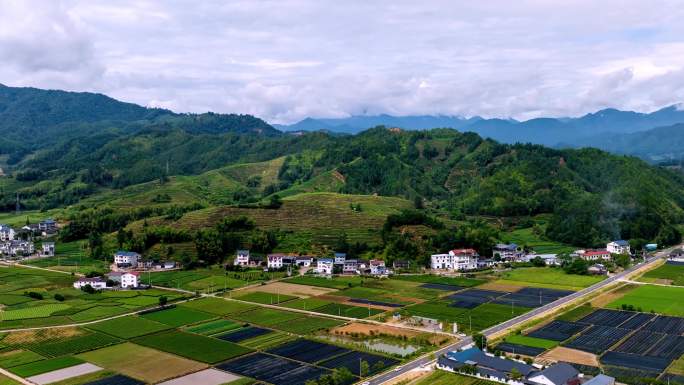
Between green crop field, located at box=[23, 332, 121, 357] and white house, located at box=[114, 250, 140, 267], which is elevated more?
white house, located at box=[114, 250, 140, 267]

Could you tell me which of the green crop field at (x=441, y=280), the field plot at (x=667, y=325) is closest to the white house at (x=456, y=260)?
the green crop field at (x=441, y=280)

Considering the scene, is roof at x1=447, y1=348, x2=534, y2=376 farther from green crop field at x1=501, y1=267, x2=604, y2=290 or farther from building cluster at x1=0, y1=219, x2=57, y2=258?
building cluster at x1=0, y1=219, x2=57, y2=258

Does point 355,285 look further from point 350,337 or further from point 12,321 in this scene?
point 12,321

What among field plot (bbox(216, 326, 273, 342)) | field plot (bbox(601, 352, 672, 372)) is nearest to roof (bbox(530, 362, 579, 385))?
field plot (bbox(601, 352, 672, 372))

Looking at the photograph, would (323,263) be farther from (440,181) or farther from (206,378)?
(440,181)

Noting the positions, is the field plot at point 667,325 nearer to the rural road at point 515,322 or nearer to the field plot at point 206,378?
the rural road at point 515,322

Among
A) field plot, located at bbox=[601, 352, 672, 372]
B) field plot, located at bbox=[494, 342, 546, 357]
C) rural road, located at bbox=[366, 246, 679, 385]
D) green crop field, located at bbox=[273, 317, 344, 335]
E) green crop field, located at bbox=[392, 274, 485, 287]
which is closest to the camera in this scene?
rural road, located at bbox=[366, 246, 679, 385]

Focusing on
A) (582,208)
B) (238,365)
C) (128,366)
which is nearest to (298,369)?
(238,365)
